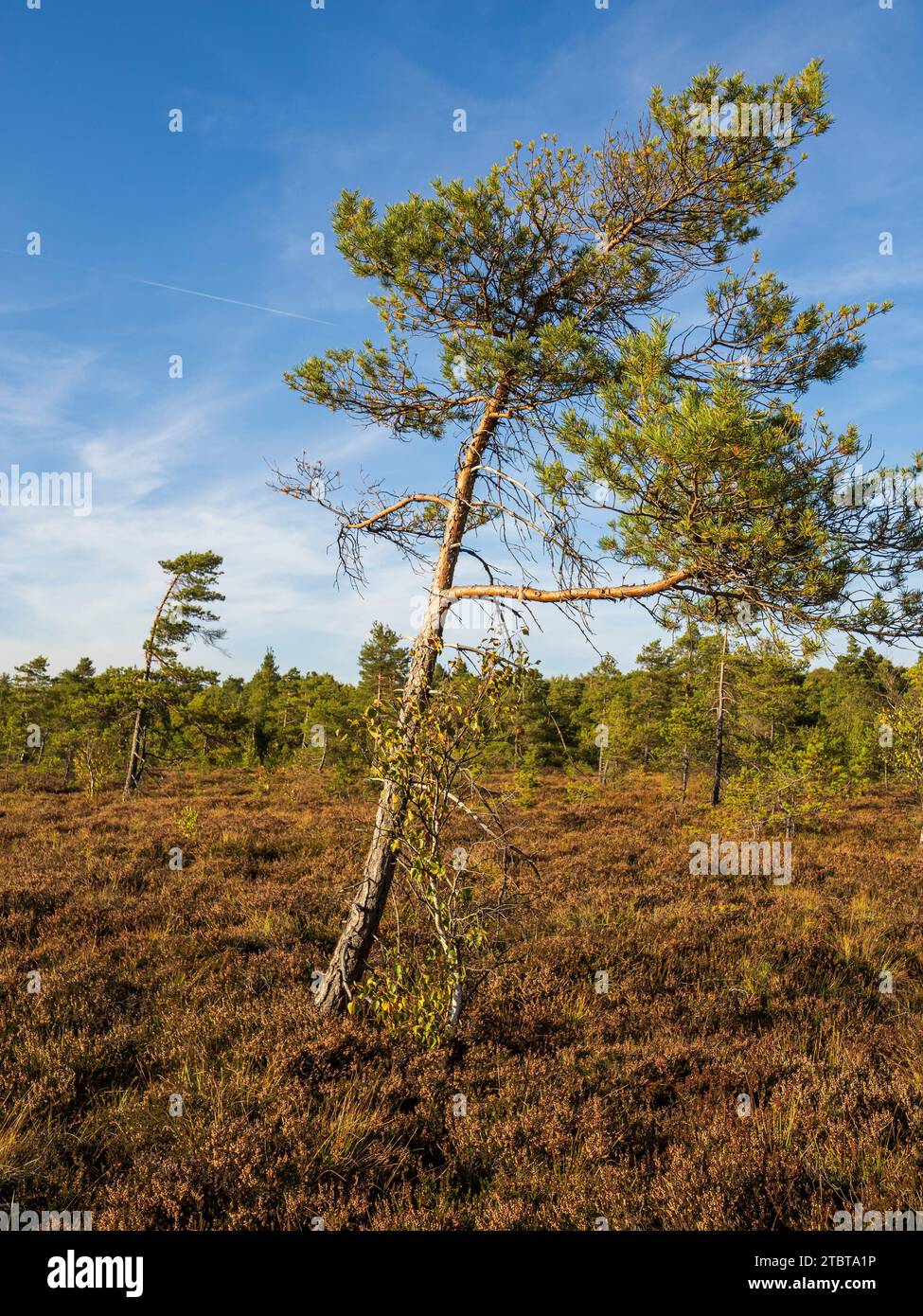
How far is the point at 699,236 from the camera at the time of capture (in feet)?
20.0

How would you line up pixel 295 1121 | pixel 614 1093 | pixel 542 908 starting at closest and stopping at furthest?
1. pixel 295 1121
2. pixel 614 1093
3. pixel 542 908

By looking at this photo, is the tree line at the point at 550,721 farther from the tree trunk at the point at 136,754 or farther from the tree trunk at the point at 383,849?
the tree trunk at the point at 383,849

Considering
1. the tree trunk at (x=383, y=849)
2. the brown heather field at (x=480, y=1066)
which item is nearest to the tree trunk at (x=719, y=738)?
the brown heather field at (x=480, y=1066)

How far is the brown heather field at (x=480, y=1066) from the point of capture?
11.3ft

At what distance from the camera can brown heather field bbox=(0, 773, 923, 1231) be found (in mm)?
3451

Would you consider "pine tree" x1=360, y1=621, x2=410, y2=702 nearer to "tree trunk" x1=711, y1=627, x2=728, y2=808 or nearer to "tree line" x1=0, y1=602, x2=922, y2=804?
"tree line" x1=0, y1=602, x2=922, y2=804

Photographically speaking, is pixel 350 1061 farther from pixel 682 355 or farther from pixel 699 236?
pixel 699 236

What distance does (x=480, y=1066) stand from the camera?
4902 millimetres

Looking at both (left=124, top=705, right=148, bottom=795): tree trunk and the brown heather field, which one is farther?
(left=124, top=705, right=148, bottom=795): tree trunk

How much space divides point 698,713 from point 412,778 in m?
18.6

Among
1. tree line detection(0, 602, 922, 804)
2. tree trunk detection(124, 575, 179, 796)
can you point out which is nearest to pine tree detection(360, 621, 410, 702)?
tree line detection(0, 602, 922, 804)

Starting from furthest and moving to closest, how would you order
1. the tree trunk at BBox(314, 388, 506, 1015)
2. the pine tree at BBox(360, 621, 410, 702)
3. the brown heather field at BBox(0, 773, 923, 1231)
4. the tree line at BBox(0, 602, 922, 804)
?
1. the pine tree at BBox(360, 621, 410, 702)
2. the tree line at BBox(0, 602, 922, 804)
3. the tree trunk at BBox(314, 388, 506, 1015)
4. the brown heather field at BBox(0, 773, 923, 1231)

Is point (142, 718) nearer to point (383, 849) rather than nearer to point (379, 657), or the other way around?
point (379, 657)
